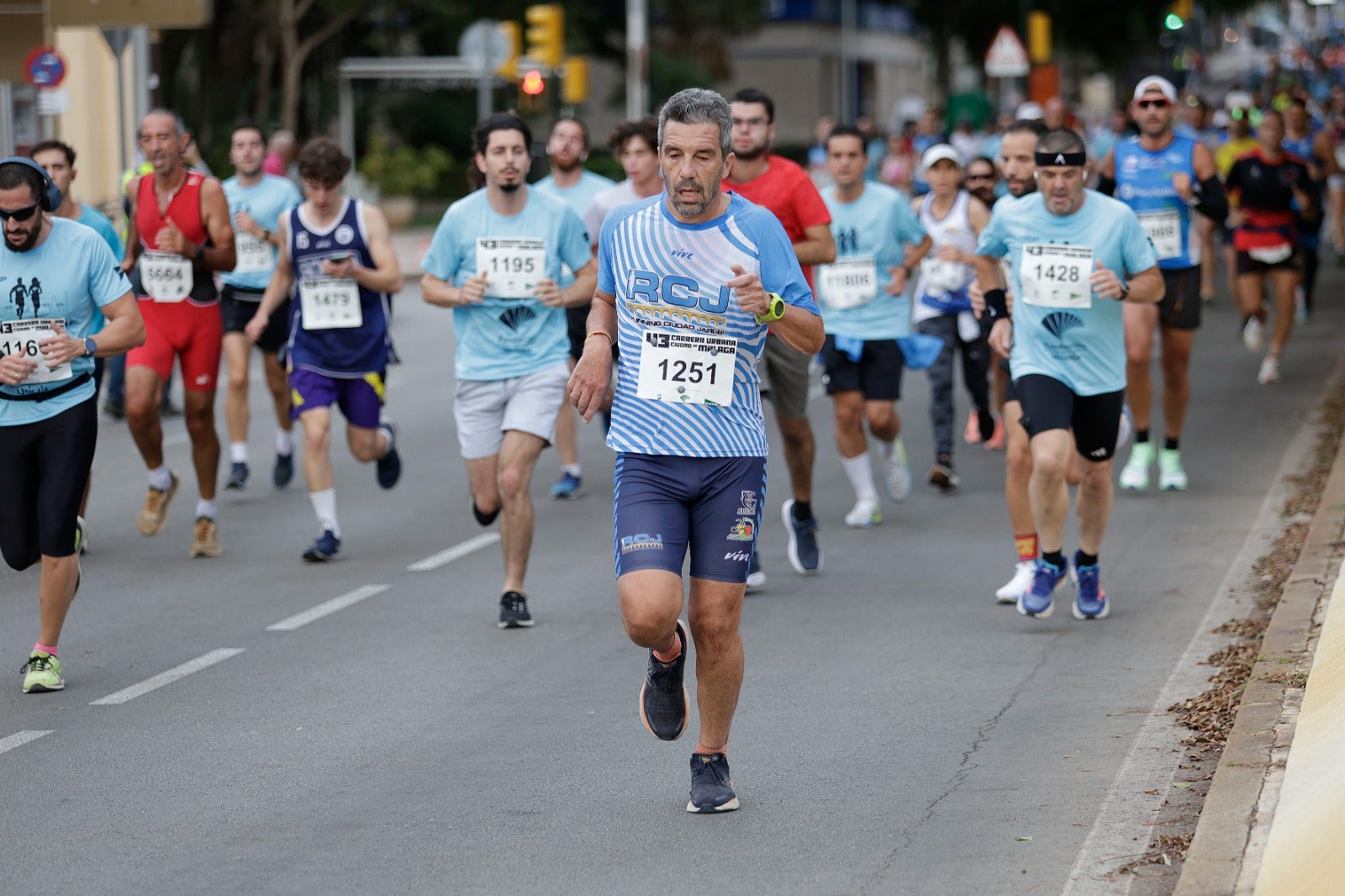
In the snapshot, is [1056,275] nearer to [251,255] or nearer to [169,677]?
[169,677]

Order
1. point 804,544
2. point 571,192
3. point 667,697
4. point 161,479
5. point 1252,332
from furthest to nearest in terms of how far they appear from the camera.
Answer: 1. point 1252,332
2. point 571,192
3. point 161,479
4. point 804,544
5. point 667,697

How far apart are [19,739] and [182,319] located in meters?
4.15

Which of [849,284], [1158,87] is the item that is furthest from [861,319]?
[1158,87]

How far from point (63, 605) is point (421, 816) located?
7.50 feet

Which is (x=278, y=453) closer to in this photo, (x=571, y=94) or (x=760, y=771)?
(x=760, y=771)

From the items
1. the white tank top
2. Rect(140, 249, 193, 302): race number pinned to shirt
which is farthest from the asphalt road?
the white tank top

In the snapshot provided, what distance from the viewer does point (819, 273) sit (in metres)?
11.1

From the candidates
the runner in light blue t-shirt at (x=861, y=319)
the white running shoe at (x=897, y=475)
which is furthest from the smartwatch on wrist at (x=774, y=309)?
the white running shoe at (x=897, y=475)

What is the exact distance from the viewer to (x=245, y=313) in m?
12.7

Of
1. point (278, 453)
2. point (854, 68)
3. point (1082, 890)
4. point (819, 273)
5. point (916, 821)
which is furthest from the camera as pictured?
point (854, 68)

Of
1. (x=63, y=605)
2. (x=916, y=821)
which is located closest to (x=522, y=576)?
(x=63, y=605)

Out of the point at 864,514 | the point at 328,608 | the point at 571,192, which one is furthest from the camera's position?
the point at 571,192

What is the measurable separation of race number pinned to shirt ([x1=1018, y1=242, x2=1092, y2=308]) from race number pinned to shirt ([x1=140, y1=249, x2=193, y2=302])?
4508mm

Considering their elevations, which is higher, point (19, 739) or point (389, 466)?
point (389, 466)
